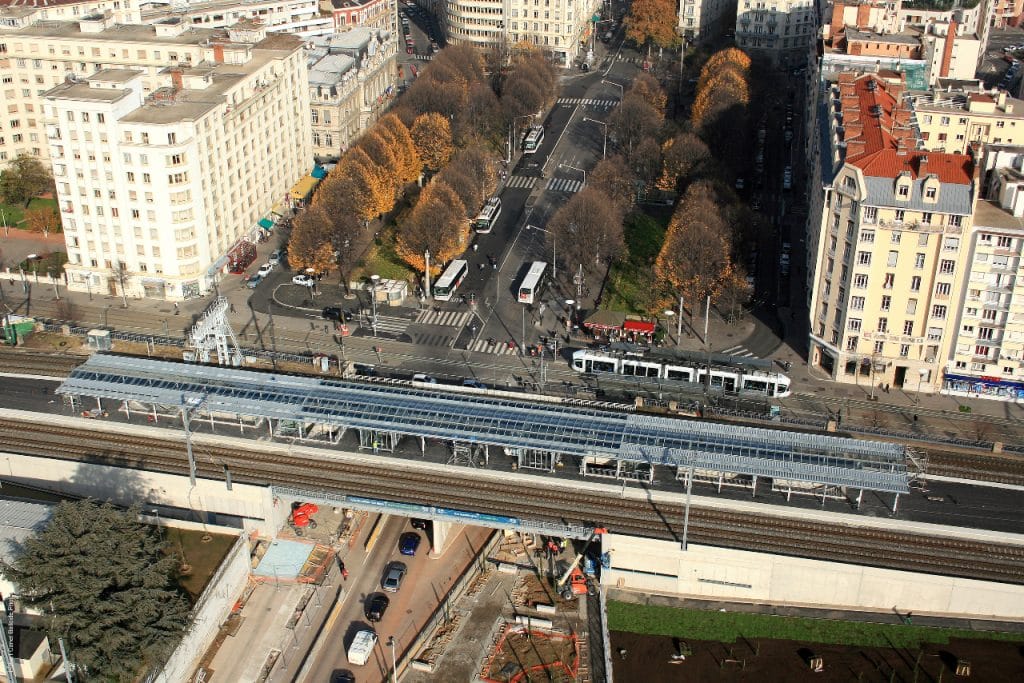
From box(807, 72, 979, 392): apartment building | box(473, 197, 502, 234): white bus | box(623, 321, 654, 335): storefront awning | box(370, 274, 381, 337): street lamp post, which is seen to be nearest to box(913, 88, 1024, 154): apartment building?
box(807, 72, 979, 392): apartment building

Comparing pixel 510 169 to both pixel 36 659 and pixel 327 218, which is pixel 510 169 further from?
pixel 36 659

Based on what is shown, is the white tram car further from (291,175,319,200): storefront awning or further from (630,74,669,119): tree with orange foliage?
(630,74,669,119): tree with orange foliage

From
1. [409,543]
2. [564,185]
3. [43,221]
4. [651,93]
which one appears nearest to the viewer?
[409,543]

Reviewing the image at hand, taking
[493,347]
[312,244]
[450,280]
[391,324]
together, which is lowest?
[493,347]

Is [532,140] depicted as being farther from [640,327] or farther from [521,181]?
[640,327]

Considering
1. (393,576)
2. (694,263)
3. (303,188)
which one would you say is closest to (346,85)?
(303,188)

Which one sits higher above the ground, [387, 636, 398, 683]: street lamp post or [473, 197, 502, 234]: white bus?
[473, 197, 502, 234]: white bus
